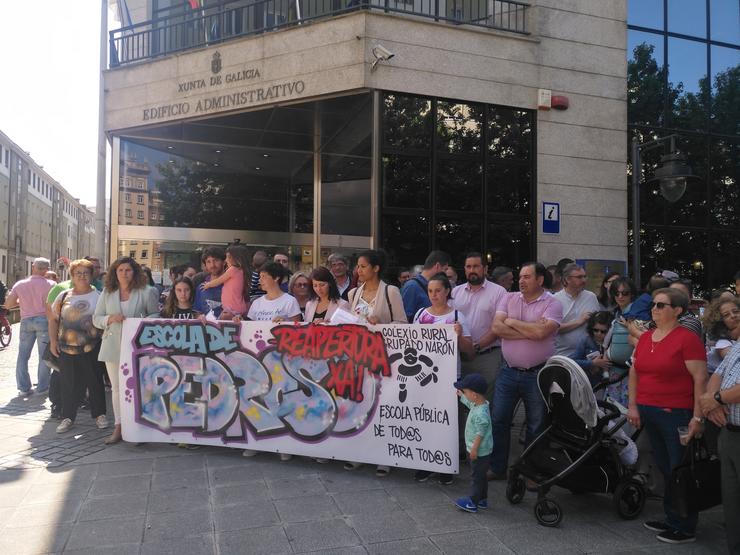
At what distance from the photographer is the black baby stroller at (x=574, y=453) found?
165 inches

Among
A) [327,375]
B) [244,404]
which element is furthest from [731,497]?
[244,404]

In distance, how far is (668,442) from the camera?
13.1 ft

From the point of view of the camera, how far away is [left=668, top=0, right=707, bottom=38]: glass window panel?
13461 millimetres

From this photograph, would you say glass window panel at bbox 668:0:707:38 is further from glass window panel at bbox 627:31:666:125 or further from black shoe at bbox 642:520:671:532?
black shoe at bbox 642:520:671:532

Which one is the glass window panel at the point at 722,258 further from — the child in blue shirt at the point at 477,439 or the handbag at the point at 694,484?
the child in blue shirt at the point at 477,439

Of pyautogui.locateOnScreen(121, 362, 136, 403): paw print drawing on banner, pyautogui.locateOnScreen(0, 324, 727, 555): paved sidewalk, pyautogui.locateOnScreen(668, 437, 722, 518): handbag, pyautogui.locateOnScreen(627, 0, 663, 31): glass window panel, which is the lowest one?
pyautogui.locateOnScreen(0, 324, 727, 555): paved sidewalk

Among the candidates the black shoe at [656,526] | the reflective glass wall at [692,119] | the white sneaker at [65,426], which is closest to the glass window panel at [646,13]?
the reflective glass wall at [692,119]

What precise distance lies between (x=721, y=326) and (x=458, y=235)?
7.34 meters

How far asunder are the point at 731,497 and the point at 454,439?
1929 mm

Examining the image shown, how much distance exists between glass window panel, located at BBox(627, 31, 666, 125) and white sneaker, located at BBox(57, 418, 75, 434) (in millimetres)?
12080

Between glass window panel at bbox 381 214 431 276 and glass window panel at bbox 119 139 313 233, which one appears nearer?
glass window panel at bbox 381 214 431 276

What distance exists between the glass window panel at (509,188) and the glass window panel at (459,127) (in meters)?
0.62

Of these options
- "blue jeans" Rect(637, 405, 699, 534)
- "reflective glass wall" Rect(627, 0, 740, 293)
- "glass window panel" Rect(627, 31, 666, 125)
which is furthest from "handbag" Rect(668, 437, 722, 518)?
"glass window panel" Rect(627, 31, 666, 125)

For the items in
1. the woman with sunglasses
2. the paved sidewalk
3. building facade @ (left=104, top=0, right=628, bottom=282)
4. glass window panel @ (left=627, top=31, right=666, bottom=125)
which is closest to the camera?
the paved sidewalk
